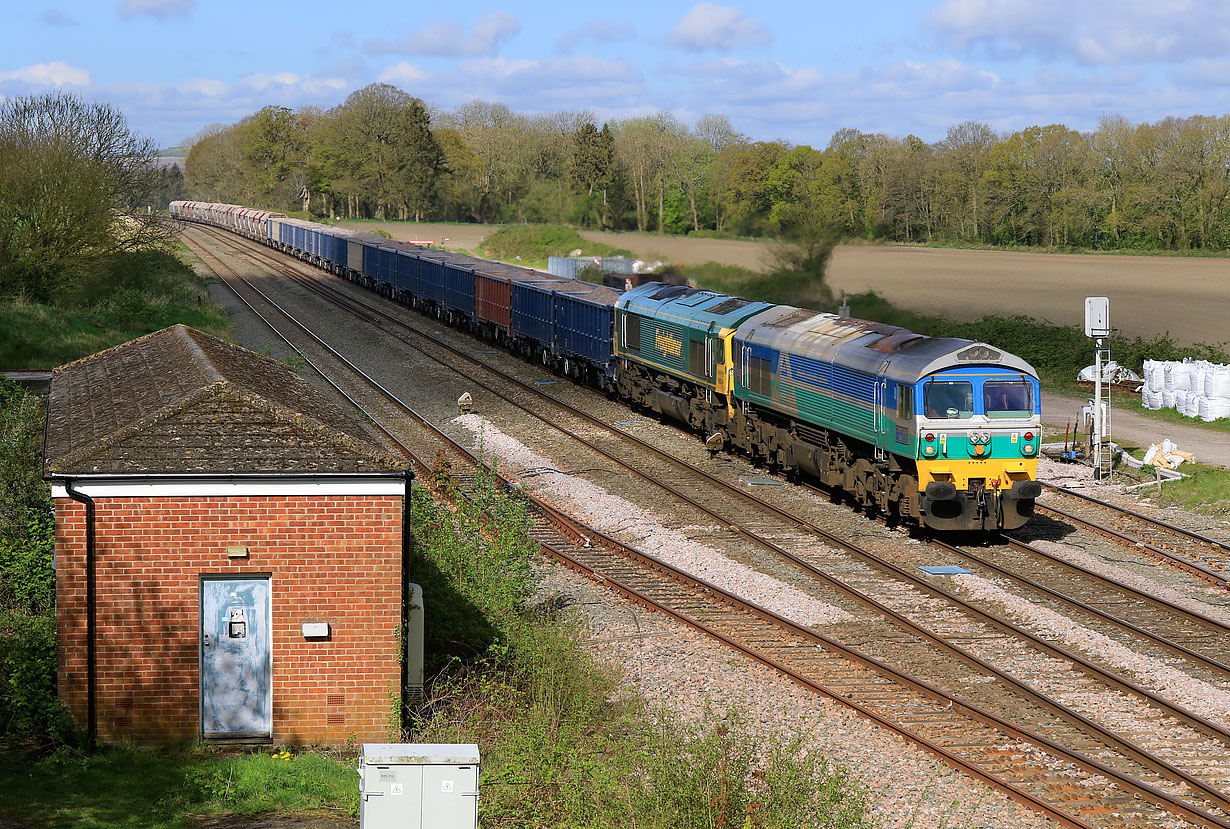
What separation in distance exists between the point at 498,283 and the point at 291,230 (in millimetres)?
48202

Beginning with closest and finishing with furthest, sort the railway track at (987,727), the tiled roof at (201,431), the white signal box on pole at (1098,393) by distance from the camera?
1. the railway track at (987,727)
2. the tiled roof at (201,431)
3. the white signal box on pole at (1098,393)

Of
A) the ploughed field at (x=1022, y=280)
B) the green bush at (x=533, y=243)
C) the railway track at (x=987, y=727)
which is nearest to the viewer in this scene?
the railway track at (x=987, y=727)

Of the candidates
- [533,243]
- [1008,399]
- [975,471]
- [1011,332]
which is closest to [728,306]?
[1008,399]

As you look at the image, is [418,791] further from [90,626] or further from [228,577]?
[90,626]

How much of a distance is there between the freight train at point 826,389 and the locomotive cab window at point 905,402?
0.08 feet

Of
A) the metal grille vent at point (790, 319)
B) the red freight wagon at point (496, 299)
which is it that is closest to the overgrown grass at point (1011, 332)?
the red freight wagon at point (496, 299)

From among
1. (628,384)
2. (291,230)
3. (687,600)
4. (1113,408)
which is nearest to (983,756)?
(687,600)

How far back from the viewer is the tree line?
168 feet

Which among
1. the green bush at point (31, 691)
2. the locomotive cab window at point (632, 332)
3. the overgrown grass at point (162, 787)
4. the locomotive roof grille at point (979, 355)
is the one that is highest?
the locomotive cab window at point (632, 332)

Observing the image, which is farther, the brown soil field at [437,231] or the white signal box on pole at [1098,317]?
the brown soil field at [437,231]

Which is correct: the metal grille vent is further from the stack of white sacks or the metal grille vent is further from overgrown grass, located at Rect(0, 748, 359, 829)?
overgrown grass, located at Rect(0, 748, 359, 829)

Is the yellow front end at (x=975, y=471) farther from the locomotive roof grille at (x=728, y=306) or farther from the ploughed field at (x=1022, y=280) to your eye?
the ploughed field at (x=1022, y=280)

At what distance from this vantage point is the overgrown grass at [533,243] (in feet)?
260

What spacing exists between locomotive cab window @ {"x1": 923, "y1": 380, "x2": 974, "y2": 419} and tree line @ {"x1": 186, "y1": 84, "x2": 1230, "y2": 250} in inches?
1015
